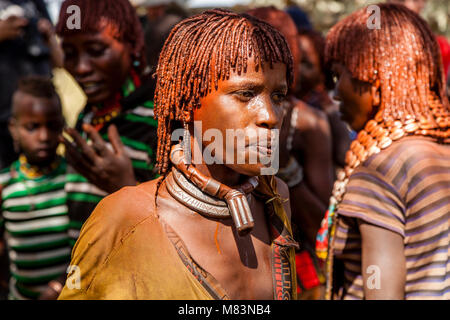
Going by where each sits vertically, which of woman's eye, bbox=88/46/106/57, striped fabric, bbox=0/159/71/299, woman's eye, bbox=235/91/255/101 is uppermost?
woman's eye, bbox=88/46/106/57

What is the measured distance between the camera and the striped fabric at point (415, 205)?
2410 millimetres

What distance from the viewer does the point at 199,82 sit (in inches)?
72.2

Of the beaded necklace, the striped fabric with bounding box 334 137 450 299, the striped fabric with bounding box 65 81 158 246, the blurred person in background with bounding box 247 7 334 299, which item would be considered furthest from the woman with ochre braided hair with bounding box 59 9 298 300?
the blurred person in background with bounding box 247 7 334 299

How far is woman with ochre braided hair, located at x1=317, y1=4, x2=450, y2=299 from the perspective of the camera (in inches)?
94.8

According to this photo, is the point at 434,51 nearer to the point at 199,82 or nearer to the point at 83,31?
the point at 199,82

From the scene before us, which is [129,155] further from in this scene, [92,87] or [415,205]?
[415,205]

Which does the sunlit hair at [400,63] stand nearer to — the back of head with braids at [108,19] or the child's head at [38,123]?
the back of head with braids at [108,19]

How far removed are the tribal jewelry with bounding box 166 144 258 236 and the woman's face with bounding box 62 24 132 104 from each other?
1.37m

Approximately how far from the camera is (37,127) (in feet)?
11.7

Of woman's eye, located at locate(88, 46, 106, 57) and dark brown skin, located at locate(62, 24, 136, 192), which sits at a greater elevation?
woman's eye, located at locate(88, 46, 106, 57)

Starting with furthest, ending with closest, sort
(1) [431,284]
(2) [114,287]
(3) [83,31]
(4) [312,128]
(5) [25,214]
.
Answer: (4) [312,128]
(5) [25,214]
(3) [83,31]
(1) [431,284]
(2) [114,287]

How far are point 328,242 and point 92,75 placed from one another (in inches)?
64.9

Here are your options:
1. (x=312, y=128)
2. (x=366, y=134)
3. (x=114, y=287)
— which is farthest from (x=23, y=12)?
(x=114, y=287)

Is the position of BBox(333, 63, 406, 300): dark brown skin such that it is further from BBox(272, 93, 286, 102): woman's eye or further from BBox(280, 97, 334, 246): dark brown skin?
BBox(280, 97, 334, 246): dark brown skin
